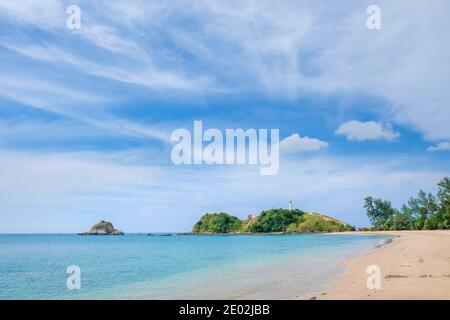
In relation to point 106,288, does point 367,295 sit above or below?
above

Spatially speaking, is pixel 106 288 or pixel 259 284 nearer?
pixel 259 284

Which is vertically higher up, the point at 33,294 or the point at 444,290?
the point at 444,290

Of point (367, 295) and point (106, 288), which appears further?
point (106, 288)

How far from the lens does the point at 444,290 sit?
12641 millimetres

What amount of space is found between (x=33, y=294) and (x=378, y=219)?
508 ft

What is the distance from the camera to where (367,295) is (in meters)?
12.9
